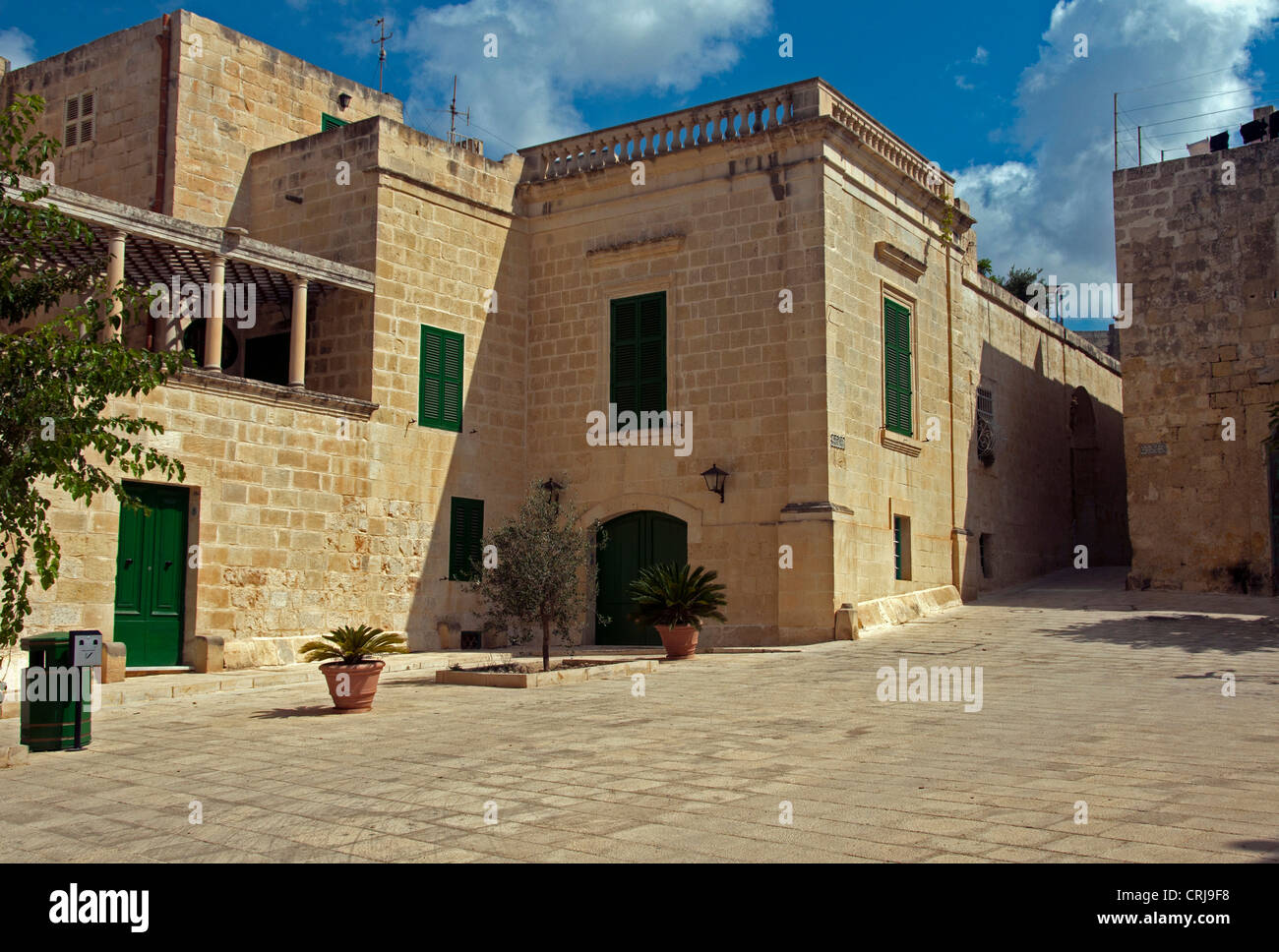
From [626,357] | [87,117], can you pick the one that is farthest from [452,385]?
[87,117]

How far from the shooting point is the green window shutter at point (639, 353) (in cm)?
1723

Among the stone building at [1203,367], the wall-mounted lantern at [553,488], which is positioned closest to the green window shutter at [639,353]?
the wall-mounted lantern at [553,488]

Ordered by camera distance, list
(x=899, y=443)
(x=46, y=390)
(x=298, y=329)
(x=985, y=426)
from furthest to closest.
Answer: (x=985, y=426) → (x=899, y=443) → (x=298, y=329) → (x=46, y=390)

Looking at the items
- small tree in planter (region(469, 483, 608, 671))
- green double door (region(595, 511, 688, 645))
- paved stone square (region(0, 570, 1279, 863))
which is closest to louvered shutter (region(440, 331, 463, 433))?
green double door (region(595, 511, 688, 645))

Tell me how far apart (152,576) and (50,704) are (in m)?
5.20

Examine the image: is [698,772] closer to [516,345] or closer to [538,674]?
[538,674]

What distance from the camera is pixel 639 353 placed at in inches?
685

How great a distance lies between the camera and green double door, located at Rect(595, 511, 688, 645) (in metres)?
16.9

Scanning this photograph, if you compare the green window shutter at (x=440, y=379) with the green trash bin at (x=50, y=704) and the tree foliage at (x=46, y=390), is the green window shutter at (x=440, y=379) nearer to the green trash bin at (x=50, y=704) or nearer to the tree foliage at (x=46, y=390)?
the green trash bin at (x=50, y=704)

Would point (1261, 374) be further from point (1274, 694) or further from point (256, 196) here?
point (256, 196)

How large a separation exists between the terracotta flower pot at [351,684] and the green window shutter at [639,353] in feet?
25.9

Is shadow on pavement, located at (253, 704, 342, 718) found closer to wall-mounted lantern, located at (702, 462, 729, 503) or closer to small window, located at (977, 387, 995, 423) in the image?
wall-mounted lantern, located at (702, 462, 729, 503)

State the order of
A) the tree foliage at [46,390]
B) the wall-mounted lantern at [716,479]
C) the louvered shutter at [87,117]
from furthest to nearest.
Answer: the louvered shutter at [87,117]
the wall-mounted lantern at [716,479]
the tree foliage at [46,390]
